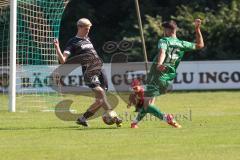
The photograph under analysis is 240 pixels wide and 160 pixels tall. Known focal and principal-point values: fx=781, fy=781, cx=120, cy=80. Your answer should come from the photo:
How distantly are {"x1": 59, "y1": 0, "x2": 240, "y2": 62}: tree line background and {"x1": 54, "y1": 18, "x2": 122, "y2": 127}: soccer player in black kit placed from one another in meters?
21.9

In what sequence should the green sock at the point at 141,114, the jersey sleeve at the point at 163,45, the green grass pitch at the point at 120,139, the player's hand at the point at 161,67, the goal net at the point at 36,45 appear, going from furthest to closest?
1. the goal net at the point at 36,45
2. the green sock at the point at 141,114
3. the jersey sleeve at the point at 163,45
4. the player's hand at the point at 161,67
5. the green grass pitch at the point at 120,139

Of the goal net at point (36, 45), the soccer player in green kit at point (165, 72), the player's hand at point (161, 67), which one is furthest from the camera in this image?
the goal net at point (36, 45)

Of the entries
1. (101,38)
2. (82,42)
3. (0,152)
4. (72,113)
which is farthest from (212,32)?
(0,152)

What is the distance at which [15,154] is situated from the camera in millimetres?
10156

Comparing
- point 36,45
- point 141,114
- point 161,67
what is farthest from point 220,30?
point 161,67

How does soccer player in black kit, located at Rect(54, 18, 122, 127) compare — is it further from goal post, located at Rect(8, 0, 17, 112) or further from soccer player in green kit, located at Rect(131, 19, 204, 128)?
goal post, located at Rect(8, 0, 17, 112)

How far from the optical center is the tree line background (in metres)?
35.9

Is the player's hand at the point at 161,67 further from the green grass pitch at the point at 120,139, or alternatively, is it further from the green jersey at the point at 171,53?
the green grass pitch at the point at 120,139

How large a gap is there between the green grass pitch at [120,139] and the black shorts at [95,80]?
741 millimetres

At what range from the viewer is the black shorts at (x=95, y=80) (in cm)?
1373

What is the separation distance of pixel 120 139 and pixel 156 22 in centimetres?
2600

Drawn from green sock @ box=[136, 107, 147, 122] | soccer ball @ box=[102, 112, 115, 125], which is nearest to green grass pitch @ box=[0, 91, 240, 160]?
soccer ball @ box=[102, 112, 115, 125]

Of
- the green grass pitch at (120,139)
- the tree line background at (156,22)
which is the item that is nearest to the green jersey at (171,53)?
the green grass pitch at (120,139)

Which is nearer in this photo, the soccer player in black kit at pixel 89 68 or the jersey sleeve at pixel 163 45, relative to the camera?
the jersey sleeve at pixel 163 45
